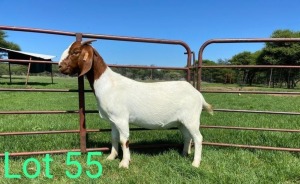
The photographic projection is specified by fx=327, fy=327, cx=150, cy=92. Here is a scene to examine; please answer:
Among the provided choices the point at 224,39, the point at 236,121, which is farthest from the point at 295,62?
the point at 224,39

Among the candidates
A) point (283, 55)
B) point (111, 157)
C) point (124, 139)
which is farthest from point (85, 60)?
point (283, 55)

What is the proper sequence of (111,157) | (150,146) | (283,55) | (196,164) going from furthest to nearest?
1. (283,55)
2. (150,146)
3. (111,157)
4. (196,164)

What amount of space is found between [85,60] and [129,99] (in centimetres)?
77

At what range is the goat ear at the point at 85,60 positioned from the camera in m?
4.26

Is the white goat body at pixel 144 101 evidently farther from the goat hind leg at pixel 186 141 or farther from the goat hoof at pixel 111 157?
the goat hoof at pixel 111 157

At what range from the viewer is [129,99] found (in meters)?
4.37

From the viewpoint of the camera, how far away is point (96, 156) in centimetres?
475

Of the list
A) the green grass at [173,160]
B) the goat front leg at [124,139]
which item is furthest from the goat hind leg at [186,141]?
the goat front leg at [124,139]

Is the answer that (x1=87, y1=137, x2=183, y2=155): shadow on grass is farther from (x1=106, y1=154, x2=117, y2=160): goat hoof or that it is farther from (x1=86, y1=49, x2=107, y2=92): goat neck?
(x1=86, y1=49, x2=107, y2=92): goat neck

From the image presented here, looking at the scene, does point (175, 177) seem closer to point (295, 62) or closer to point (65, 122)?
point (65, 122)

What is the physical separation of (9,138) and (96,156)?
1.82 metres

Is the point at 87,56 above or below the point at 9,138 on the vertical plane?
above

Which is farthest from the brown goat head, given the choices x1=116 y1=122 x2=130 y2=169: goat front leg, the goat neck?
x1=116 y1=122 x2=130 y2=169: goat front leg

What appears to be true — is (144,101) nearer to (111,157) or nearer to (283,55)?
(111,157)
